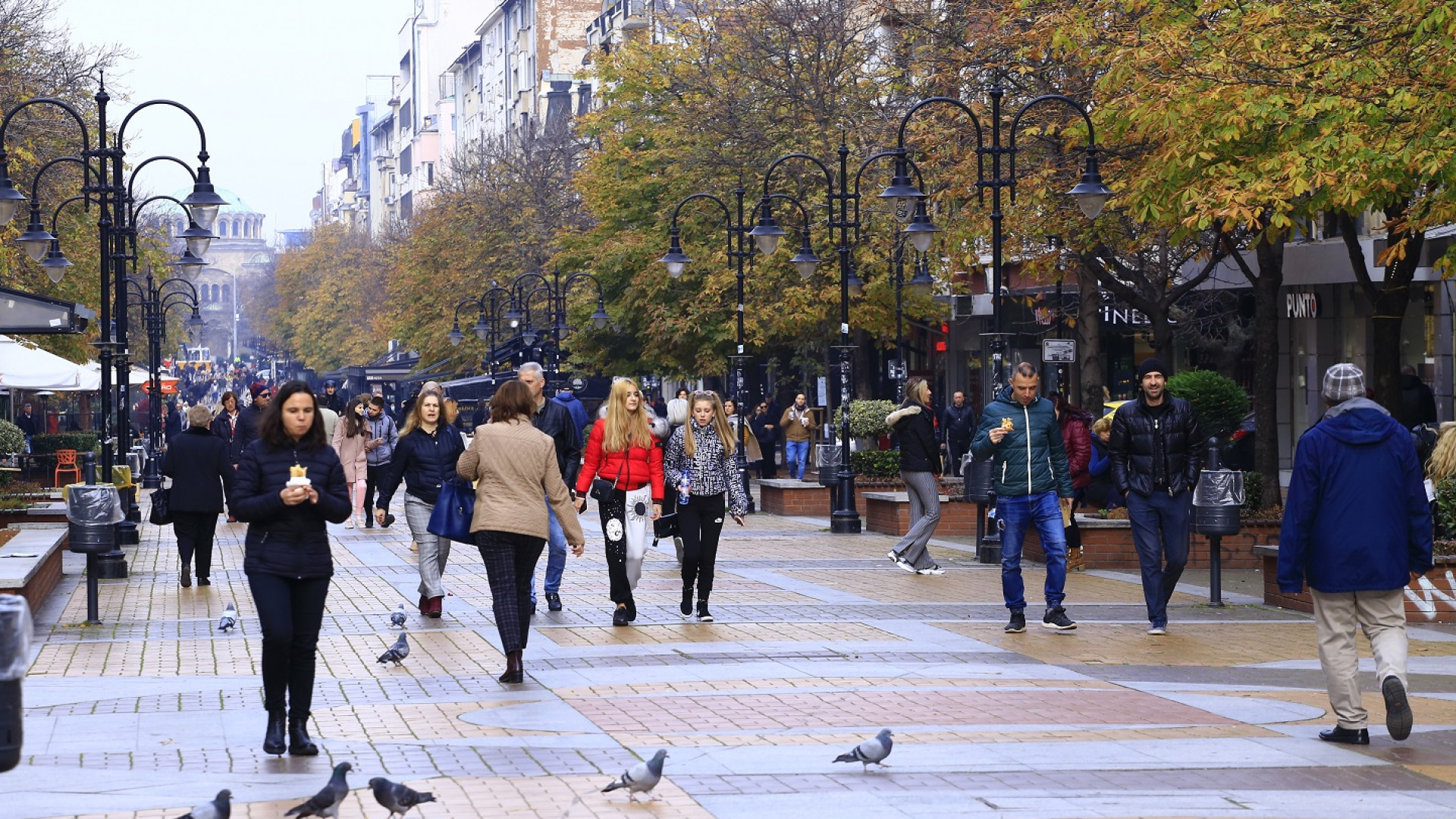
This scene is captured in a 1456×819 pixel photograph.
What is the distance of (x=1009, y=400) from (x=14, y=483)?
54.5 ft

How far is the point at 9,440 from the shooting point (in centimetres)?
2720

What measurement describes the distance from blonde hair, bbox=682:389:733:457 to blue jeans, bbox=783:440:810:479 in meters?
20.0

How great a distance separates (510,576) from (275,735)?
2.67 meters

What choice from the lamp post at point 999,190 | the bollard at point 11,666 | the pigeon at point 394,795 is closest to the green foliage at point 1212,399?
the lamp post at point 999,190

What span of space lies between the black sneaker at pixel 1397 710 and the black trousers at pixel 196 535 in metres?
11.7

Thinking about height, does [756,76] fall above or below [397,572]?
above

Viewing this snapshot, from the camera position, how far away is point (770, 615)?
14500 millimetres

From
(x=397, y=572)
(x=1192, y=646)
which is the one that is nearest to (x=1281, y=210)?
(x=1192, y=646)

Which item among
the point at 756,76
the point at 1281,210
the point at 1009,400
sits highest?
the point at 756,76

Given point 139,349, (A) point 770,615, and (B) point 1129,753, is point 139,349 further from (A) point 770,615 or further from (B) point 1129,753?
(B) point 1129,753

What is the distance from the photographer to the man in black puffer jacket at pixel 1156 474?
13234mm

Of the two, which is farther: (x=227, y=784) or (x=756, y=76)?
(x=756, y=76)

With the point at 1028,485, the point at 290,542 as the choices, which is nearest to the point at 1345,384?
the point at 1028,485

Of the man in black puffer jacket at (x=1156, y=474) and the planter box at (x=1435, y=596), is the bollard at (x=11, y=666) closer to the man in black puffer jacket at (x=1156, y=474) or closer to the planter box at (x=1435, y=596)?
the man in black puffer jacket at (x=1156, y=474)
